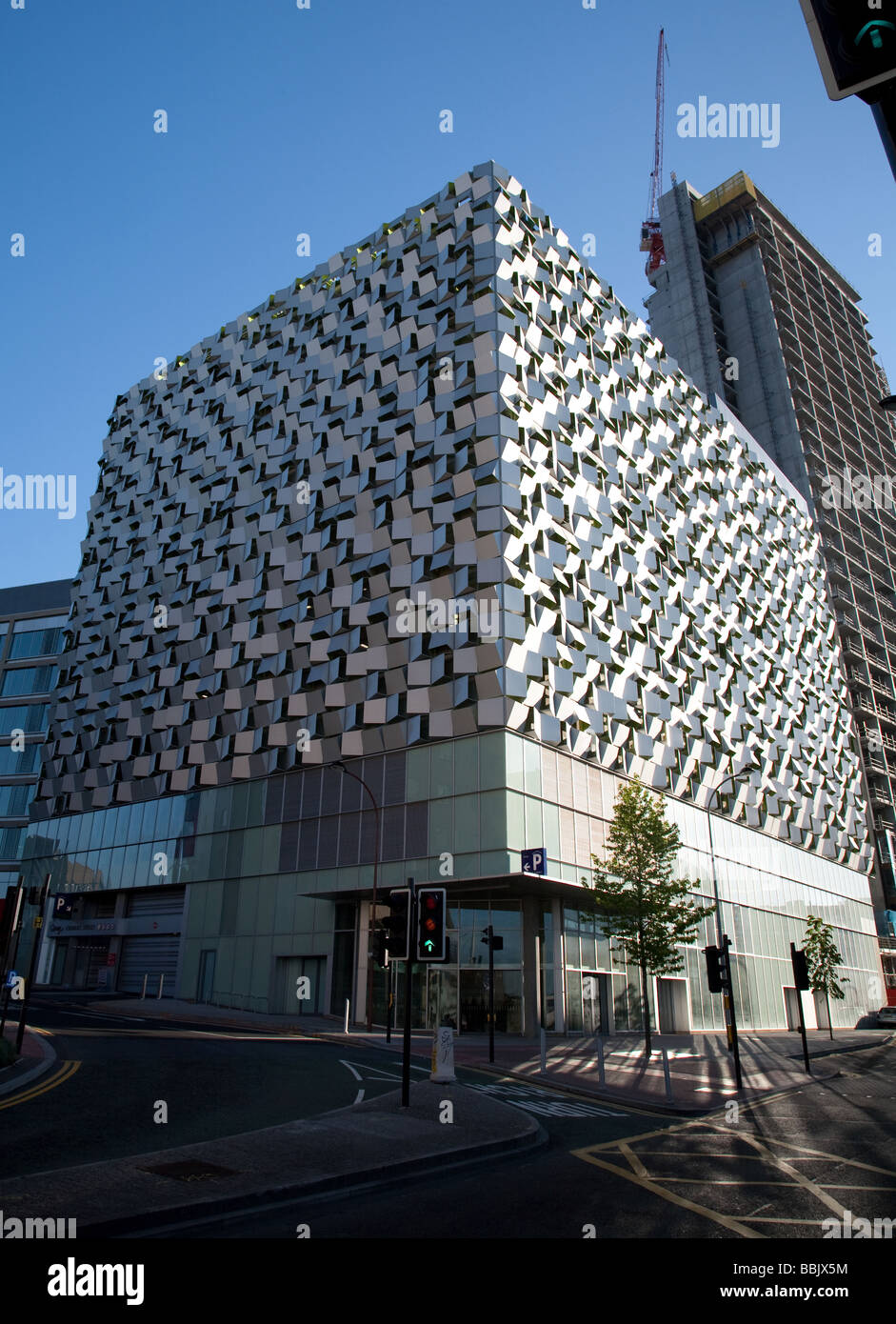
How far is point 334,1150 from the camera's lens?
10961 millimetres

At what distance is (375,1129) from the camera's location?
12.5 metres

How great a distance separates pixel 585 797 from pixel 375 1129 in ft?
90.3

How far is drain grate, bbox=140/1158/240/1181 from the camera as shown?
9.23 meters

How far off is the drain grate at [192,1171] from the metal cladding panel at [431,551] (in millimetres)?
25953

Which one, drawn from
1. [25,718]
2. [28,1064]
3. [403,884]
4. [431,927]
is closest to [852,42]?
[431,927]

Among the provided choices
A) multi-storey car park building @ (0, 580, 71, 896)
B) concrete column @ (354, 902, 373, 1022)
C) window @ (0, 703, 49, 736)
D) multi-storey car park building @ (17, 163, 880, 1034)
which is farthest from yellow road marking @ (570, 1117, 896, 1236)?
window @ (0, 703, 49, 736)

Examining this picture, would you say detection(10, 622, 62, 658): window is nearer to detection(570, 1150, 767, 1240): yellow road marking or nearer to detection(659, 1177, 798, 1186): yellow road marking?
detection(570, 1150, 767, 1240): yellow road marking

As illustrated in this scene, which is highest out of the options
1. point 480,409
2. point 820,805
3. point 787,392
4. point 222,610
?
point 787,392

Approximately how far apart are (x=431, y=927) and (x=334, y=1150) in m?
4.94

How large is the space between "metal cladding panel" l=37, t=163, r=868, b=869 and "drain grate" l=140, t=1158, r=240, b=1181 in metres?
26.0

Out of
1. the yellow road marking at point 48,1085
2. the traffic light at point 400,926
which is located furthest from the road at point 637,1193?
the yellow road marking at point 48,1085
